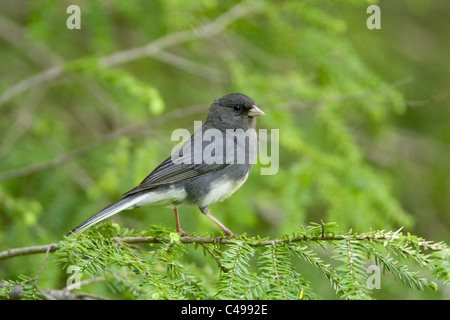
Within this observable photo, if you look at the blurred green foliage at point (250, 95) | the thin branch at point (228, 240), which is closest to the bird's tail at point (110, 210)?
the thin branch at point (228, 240)

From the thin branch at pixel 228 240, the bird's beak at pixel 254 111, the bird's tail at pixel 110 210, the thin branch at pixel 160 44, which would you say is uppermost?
the thin branch at pixel 160 44

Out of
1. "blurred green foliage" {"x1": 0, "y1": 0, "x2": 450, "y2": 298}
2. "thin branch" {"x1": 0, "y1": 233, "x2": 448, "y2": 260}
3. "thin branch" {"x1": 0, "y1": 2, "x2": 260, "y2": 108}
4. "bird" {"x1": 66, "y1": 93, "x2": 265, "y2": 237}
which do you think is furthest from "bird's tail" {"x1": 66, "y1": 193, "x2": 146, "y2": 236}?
"thin branch" {"x1": 0, "y1": 2, "x2": 260, "y2": 108}

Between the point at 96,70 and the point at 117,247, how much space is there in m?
1.38

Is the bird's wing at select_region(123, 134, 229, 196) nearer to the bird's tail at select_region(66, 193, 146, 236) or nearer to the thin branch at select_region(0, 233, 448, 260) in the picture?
the bird's tail at select_region(66, 193, 146, 236)

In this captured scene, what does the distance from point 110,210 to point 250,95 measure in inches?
53.8

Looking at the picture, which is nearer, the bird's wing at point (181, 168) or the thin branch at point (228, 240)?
the thin branch at point (228, 240)

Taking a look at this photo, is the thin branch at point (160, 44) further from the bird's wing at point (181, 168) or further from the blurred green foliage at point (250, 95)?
the bird's wing at point (181, 168)

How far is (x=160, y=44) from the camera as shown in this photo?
125 inches

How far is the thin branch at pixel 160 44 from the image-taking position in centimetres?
298

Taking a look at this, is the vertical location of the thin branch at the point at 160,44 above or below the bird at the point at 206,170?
above

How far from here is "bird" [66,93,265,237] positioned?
242cm

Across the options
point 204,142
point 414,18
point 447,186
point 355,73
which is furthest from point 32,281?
point 414,18

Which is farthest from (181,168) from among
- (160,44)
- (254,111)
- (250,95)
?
(160,44)
